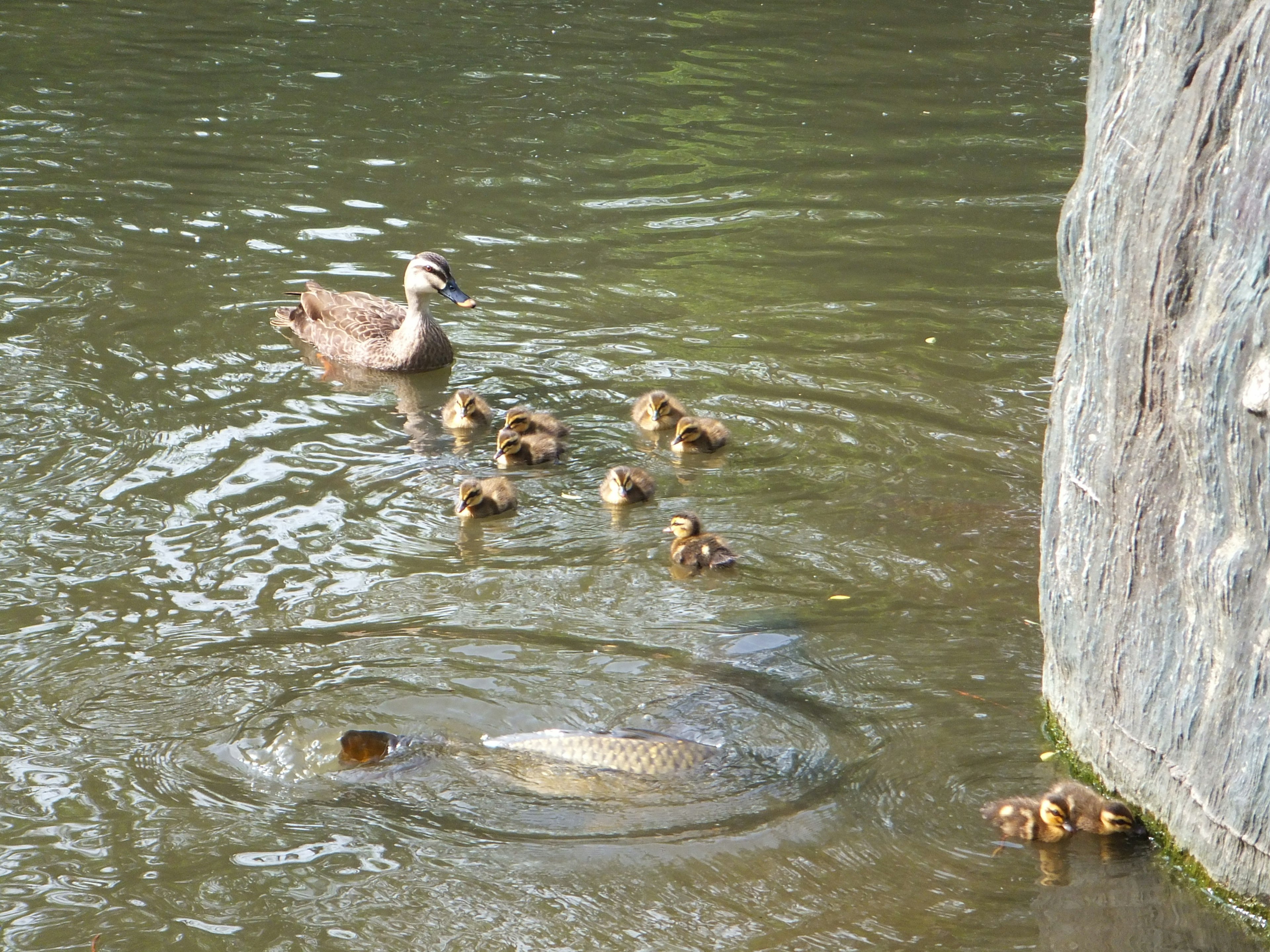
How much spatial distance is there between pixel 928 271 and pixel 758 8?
8.87 meters

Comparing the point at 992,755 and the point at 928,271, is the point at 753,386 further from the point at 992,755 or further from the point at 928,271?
the point at 992,755

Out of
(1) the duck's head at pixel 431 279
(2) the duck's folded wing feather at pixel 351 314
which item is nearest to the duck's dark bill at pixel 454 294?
(1) the duck's head at pixel 431 279

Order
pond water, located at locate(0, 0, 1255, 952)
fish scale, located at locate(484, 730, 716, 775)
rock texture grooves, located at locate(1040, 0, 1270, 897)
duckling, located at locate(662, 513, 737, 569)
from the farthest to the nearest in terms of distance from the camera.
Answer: duckling, located at locate(662, 513, 737, 569) < fish scale, located at locate(484, 730, 716, 775) < pond water, located at locate(0, 0, 1255, 952) < rock texture grooves, located at locate(1040, 0, 1270, 897)

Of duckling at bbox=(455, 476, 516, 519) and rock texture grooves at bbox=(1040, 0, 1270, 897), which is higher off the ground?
rock texture grooves at bbox=(1040, 0, 1270, 897)

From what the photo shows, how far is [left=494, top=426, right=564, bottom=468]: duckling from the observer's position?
727 cm

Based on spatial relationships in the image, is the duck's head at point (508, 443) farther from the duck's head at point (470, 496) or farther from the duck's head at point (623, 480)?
the duck's head at point (623, 480)

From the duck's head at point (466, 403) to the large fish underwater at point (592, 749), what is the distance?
10.4 ft

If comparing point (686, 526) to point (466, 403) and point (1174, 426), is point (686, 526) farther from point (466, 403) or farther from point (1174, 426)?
point (1174, 426)

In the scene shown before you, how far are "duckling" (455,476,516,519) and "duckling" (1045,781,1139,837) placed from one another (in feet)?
10.5

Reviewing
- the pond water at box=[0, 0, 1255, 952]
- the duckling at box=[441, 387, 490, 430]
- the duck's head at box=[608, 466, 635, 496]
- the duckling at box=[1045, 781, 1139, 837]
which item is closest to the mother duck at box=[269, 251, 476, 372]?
the pond water at box=[0, 0, 1255, 952]

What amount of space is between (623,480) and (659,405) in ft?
2.60

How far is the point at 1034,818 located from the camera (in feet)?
14.6

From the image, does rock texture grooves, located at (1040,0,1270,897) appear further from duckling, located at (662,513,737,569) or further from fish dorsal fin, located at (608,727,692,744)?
duckling, located at (662,513,737,569)

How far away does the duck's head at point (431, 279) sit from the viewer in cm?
886
